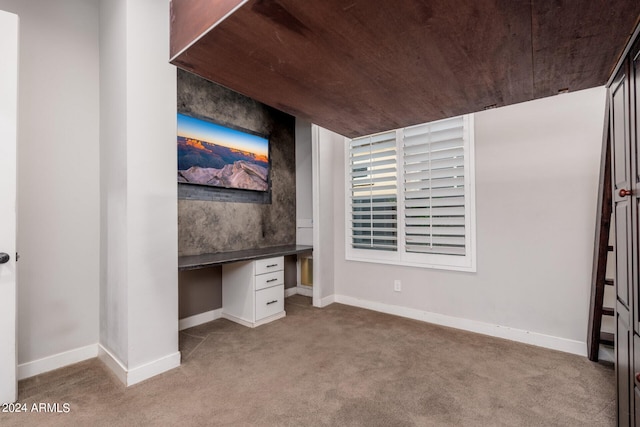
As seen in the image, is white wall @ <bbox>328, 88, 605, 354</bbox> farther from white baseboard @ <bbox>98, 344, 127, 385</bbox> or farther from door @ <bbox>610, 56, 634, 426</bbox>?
white baseboard @ <bbox>98, 344, 127, 385</bbox>

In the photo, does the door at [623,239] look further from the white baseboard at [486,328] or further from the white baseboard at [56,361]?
the white baseboard at [56,361]

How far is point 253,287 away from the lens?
3100mm

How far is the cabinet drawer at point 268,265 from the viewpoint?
314cm

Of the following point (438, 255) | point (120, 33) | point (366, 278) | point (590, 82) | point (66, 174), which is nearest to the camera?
point (590, 82)

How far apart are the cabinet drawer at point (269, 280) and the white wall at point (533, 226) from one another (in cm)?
160

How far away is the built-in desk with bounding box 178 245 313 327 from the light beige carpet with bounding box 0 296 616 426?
14.4 inches

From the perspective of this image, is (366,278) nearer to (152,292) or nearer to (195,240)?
(195,240)

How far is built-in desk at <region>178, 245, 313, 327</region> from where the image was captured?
3096mm

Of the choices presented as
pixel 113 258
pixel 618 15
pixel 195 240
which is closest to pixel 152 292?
pixel 113 258

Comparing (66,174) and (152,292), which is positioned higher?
(66,174)

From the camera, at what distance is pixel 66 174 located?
7.61ft

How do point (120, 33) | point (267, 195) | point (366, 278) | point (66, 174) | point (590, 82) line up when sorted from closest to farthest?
point (590, 82) < point (120, 33) < point (66, 174) < point (366, 278) < point (267, 195)

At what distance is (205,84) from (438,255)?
2.95m

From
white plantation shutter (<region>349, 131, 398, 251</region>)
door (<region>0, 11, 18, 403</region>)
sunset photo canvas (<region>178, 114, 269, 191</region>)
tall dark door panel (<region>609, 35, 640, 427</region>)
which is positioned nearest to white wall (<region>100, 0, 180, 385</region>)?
door (<region>0, 11, 18, 403</region>)
